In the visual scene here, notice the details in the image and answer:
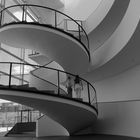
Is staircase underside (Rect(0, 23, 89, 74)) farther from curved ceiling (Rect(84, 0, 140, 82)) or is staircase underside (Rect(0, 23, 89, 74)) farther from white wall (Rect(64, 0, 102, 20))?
white wall (Rect(64, 0, 102, 20))

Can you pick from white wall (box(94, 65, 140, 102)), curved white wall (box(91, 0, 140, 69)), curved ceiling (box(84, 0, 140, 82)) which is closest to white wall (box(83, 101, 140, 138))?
white wall (box(94, 65, 140, 102))

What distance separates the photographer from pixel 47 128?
793 cm

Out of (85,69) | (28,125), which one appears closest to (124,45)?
(85,69)

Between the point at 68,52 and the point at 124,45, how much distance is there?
6.43 ft

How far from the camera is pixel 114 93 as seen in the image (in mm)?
9328

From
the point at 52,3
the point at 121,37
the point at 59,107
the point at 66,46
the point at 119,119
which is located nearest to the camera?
the point at 59,107

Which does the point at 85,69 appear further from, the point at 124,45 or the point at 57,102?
the point at 57,102

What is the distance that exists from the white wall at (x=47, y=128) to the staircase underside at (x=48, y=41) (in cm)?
242

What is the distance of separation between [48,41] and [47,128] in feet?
12.0

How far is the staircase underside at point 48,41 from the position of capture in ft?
20.0

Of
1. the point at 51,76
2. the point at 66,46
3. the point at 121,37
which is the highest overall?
the point at 121,37

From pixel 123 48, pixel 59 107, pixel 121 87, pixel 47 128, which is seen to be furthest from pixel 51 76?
pixel 121 87

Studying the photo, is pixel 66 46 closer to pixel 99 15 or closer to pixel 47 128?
pixel 99 15

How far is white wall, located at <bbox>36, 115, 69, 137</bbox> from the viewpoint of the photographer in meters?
7.76
